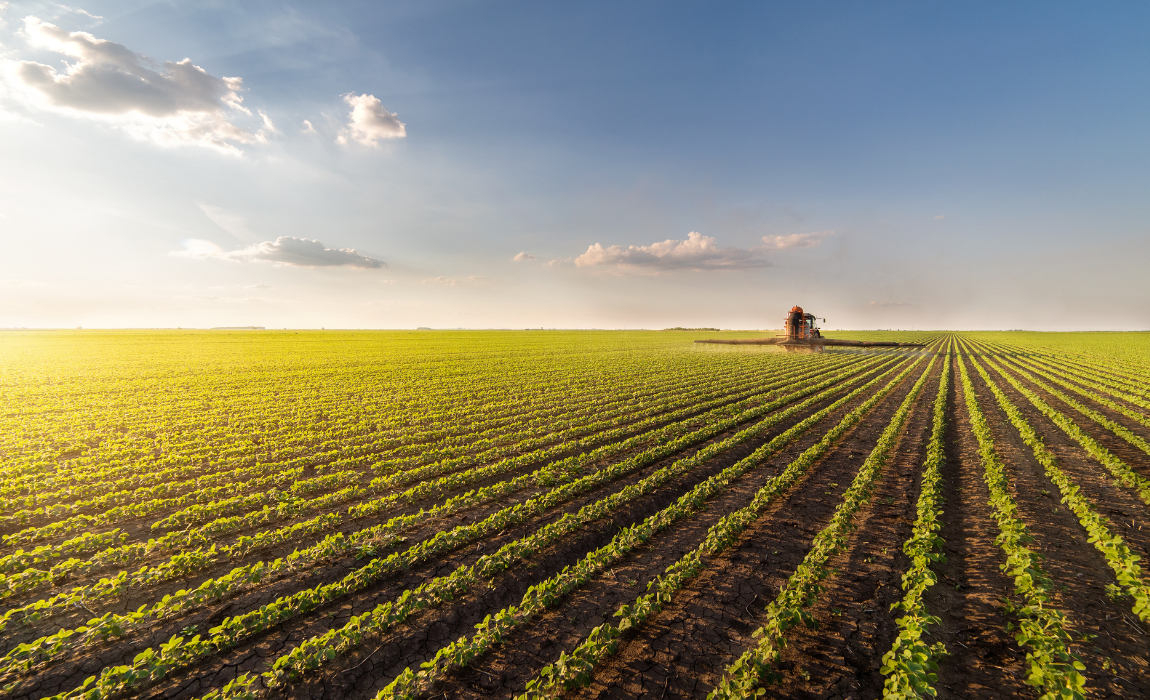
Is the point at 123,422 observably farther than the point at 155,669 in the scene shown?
Yes

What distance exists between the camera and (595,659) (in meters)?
5.32

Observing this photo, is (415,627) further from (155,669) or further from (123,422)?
(123,422)

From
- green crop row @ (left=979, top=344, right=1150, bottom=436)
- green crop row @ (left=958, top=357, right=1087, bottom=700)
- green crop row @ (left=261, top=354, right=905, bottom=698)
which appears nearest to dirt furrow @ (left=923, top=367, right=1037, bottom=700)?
green crop row @ (left=958, top=357, right=1087, bottom=700)

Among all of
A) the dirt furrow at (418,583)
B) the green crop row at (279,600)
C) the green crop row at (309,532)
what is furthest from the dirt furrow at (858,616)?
the green crop row at (309,532)

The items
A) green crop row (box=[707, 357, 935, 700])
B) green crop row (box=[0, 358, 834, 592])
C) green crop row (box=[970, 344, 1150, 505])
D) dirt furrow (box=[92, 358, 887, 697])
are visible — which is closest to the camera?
green crop row (box=[707, 357, 935, 700])

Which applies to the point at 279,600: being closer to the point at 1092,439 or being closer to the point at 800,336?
the point at 1092,439

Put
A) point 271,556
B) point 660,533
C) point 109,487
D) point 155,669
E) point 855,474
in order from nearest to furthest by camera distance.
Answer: point 155,669
point 271,556
point 660,533
point 109,487
point 855,474

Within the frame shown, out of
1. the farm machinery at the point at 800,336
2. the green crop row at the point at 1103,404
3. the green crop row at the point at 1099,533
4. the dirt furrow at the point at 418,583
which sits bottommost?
the dirt furrow at the point at 418,583

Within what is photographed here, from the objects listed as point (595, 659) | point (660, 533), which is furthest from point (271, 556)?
point (660, 533)

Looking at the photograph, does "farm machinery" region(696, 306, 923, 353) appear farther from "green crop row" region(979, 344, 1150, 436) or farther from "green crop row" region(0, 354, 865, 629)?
"green crop row" region(0, 354, 865, 629)

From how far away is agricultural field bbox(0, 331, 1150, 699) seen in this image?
5.37m

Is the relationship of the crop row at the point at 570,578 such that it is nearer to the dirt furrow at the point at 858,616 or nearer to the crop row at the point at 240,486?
the dirt furrow at the point at 858,616

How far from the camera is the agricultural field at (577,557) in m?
5.37

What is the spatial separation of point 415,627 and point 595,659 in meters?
2.87
